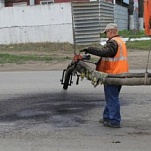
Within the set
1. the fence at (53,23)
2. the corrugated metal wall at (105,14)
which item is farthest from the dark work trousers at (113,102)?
the corrugated metal wall at (105,14)

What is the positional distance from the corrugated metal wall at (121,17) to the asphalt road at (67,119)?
22.3 meters

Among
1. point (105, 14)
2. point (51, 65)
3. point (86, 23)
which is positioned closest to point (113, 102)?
point (51, 65)

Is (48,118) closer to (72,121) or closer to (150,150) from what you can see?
(72,121)

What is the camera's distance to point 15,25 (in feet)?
81.3

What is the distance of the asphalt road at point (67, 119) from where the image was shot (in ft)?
20.4

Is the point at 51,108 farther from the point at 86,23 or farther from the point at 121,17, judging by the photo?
the point at 121,17

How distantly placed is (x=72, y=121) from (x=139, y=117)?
1.21 meters

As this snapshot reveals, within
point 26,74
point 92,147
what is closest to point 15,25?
point 26,74

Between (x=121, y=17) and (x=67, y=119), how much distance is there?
27914 millimetres

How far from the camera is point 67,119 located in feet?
25.5

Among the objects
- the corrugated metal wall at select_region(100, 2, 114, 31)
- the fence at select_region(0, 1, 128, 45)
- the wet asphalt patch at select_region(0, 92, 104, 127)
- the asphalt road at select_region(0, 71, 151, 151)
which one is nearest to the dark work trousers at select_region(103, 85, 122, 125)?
the asphalt road at select_region(0, 71, 151, 151)

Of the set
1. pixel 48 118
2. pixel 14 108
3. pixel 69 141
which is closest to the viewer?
pixel 69 141

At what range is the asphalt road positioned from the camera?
6230 mm

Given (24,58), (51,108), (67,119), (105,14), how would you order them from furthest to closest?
(105,14)
(24,58)
(51,108)
(67,119)
